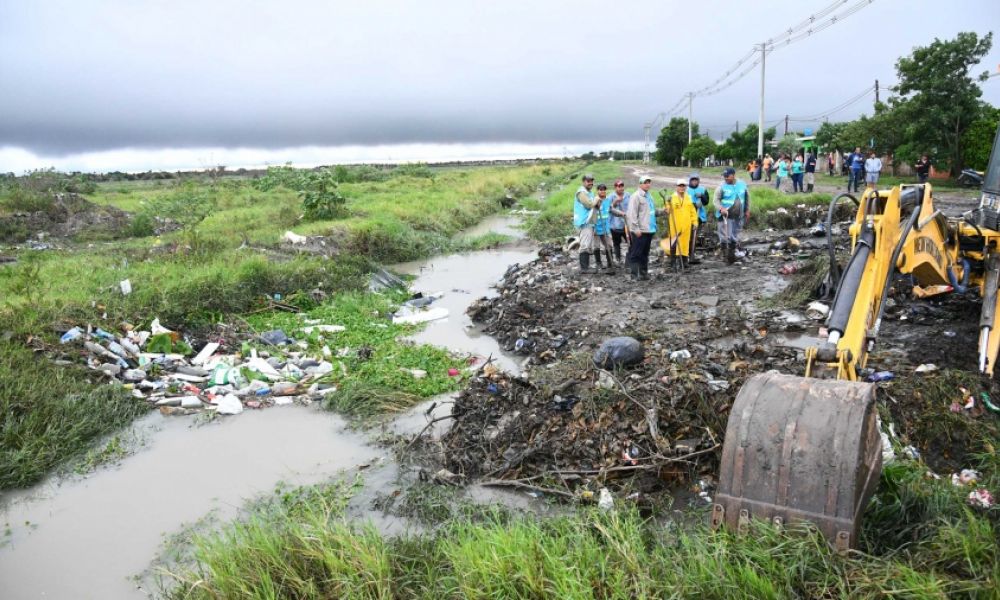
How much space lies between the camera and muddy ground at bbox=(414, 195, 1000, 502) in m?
4.30

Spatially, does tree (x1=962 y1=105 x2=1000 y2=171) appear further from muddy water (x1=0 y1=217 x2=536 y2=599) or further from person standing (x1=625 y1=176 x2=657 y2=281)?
muddy water (x1=0 y1=217 x2=536 y2=599)

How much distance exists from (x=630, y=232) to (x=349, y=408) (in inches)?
214

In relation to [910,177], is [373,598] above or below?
below

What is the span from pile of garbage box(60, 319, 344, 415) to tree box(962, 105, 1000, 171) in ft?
66.9

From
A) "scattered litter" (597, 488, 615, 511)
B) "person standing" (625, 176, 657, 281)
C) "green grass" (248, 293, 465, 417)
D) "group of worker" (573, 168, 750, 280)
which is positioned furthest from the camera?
"group of worker" (573, 168, 750, 280)

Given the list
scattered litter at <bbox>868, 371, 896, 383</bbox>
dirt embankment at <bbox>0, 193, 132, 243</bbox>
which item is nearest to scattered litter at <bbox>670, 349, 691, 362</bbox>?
scattered litter at <bbox>868, 371, 896, 383</bbox>

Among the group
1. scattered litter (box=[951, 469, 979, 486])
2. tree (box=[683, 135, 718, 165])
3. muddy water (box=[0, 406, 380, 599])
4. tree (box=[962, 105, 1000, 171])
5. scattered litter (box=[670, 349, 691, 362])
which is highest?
tree (box=[683, 135, 718, 165])

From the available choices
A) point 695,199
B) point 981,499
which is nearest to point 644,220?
point 695,199

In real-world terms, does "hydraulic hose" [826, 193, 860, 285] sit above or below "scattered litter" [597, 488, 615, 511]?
above

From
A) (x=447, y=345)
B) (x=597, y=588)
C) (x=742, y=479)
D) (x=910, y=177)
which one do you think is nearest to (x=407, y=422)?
(x=447, y=345)

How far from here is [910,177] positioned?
74.8 ft

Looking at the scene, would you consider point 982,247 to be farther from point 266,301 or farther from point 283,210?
point 283,210

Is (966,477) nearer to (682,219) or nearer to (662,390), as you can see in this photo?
(662,390)

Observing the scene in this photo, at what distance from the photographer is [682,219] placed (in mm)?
10016
